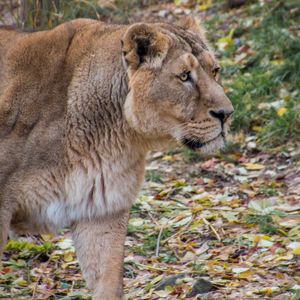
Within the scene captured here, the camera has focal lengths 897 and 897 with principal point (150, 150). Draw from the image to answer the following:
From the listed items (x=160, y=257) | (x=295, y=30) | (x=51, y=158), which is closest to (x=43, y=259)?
(x=160, y=257)

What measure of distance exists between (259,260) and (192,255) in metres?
0.56

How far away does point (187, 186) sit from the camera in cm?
812

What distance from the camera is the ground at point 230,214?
612 centimetres

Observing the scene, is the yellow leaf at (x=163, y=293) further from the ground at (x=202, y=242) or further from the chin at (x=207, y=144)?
the chin at (x=207, y=144)

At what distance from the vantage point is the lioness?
5.20 m

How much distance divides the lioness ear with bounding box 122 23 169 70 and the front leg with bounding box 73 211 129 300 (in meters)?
0.98

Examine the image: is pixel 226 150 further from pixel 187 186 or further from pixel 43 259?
pixel 43 259

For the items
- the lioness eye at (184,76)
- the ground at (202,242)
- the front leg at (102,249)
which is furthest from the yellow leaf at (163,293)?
the lioness eye at (184,76)

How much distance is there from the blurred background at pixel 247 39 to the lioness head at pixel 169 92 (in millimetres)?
2683

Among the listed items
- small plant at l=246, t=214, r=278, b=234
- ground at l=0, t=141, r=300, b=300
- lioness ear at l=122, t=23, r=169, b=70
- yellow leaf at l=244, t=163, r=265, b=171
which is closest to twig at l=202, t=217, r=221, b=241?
ground at l=0, t=141, r=300, b=300

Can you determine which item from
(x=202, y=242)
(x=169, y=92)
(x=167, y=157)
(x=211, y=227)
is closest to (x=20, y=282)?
(x=202, y=242)

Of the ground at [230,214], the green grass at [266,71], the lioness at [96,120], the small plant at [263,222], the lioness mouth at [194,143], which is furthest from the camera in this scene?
the green grass at [266,71]

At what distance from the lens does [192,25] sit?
229 inches

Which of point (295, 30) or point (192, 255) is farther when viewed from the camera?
point (295, 30)
